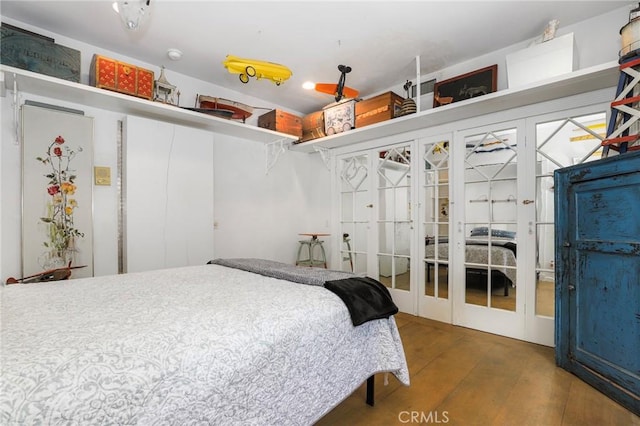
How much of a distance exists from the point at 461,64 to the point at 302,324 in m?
3.11

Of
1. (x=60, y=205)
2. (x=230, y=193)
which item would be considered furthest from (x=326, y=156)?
(x=60, y=205)

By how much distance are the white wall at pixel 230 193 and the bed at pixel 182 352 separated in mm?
1106

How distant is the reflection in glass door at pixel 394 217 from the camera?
3492mm

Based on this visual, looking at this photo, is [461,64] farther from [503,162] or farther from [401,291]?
[401,291]

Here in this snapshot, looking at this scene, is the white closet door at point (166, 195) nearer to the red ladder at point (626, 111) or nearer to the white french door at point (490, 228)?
the white french door at point (490, 228)

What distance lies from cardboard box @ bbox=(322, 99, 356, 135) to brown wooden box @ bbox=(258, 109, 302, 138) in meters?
0.42

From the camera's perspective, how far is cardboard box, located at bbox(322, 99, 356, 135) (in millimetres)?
3430

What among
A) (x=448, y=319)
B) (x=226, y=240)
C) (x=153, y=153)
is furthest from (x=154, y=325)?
(x=448, y=319)

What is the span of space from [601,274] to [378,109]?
92.7 inches

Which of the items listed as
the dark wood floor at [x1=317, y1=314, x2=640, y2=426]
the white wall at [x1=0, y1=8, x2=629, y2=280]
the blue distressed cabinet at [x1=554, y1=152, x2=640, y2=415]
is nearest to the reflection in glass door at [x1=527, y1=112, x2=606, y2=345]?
the dark wood floor at [x1=317, y1=314, x2=640, y2=426]

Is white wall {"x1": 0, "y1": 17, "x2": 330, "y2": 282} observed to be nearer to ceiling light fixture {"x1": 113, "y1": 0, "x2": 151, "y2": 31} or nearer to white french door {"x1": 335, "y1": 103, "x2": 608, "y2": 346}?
white french door {"x1": 335, "y1": 103, "x2": 608, "y2": 346}

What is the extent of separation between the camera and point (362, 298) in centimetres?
153

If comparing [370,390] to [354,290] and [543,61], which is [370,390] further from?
[543,61]

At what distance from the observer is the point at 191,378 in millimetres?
875
